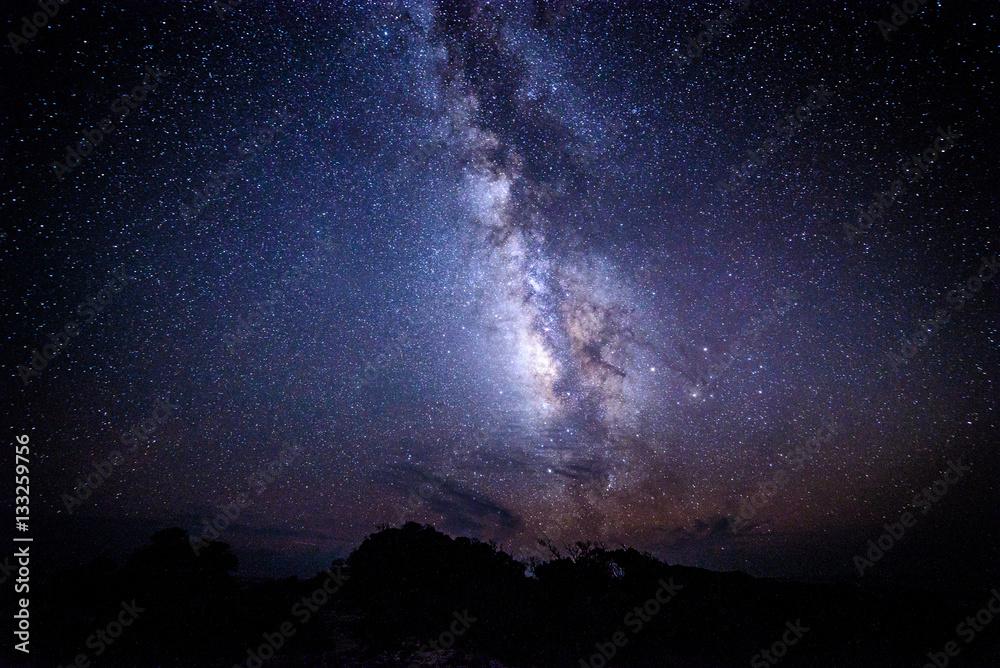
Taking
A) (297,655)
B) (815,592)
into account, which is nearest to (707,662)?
(815,592)

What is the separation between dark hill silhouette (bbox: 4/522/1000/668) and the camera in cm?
Answer: 1048

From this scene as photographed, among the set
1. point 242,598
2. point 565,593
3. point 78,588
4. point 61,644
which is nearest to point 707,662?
point 565,593

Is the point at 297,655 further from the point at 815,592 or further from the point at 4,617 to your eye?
the point at 815,592

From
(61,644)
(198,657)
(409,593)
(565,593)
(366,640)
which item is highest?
(565,593)

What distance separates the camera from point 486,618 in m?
12.1

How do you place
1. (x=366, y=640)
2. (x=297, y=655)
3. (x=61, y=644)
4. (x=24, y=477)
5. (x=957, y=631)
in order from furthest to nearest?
(x=957, y=631) → (x=366, y=640) → (x=297, y=655) → (x=61, y=644) → (x=24, y=477)

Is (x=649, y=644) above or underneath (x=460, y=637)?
above

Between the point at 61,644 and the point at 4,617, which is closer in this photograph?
the point at 61,644

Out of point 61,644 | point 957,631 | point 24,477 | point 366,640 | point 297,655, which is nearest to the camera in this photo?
point 24,477

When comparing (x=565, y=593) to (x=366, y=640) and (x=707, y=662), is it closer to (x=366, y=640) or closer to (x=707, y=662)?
(x=707, y=662)

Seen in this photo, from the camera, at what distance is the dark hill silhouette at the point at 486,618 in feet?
34.4

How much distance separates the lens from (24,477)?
28.4 feet

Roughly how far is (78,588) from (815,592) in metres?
21.4

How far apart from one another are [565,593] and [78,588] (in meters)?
13.8
